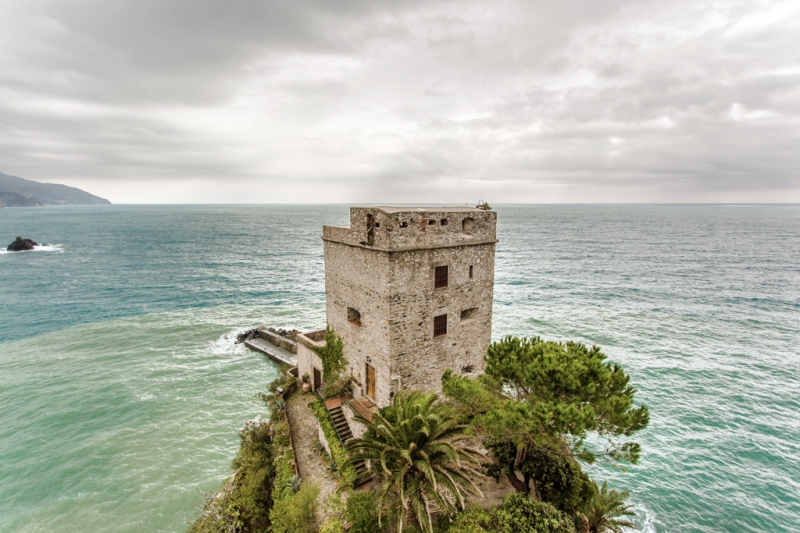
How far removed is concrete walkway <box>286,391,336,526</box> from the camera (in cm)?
1716

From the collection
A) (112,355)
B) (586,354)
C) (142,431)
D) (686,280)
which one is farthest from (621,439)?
(686,280)

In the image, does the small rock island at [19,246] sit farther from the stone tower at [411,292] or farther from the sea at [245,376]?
the stone tower at [411,292]

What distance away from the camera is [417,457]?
13.4m

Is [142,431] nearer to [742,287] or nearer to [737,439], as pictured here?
[737,439]

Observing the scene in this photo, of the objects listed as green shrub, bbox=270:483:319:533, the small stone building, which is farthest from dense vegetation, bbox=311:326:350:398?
green shrub, bbox=270:483:319:533

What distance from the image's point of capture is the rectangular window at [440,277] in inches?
735

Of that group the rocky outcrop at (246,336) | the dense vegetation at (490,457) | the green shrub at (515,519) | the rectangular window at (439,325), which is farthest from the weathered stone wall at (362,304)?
the rocky outcrop at (246,336)

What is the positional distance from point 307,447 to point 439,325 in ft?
Answer: 32.3

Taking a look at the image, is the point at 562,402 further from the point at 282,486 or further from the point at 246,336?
the point at 246,336

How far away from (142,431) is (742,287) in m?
83.1

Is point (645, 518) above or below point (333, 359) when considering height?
below

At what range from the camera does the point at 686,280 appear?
66750 mm

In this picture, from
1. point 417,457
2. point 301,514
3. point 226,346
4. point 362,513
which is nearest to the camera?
point 417,457

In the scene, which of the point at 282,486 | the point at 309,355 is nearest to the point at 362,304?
the point at 309,355
